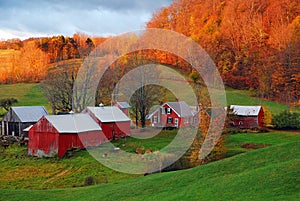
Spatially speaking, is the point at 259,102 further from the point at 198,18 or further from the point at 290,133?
the point at 198,18

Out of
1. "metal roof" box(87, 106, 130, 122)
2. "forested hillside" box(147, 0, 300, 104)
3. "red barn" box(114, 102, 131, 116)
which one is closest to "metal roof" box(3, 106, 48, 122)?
"metal roof" box(87, 106, 130, 122)

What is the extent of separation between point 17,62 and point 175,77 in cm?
3379

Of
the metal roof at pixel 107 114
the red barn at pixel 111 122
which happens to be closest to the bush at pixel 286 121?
the red barn at pixel 111 122

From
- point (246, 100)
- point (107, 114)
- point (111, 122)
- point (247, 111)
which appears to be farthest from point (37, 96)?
point (247, 111)

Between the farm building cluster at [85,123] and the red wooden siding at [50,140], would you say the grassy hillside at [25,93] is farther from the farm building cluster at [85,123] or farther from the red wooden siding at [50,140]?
the red wooden siding at [50,140]

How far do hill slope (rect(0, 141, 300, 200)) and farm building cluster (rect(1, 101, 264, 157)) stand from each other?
486 inches

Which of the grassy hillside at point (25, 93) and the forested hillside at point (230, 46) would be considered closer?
the forested hillside at point (230, 46)

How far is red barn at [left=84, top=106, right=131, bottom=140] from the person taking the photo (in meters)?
37.3

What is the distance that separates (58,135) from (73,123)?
2261 millimetres

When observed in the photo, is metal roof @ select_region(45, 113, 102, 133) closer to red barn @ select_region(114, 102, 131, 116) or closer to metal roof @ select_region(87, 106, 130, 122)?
metal roof @ select_region(87, 106, 130, 122)

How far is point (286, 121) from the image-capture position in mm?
42156

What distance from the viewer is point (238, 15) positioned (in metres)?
81.1

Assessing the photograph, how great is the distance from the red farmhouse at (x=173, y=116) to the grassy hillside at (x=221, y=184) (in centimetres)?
2369

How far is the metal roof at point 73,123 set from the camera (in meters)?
33.0
